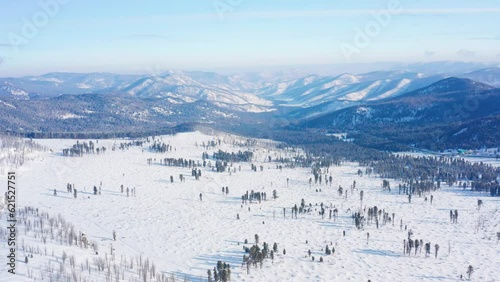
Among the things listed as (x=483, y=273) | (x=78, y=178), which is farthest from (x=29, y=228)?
(x=483, y=273)

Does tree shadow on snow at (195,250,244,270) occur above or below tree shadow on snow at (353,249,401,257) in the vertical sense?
below

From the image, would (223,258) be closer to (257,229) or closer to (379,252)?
(257,229)

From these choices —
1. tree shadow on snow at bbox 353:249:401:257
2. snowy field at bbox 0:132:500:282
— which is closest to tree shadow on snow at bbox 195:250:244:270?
snowy field at bbox 0:132:500:282

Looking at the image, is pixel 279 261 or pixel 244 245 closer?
pixel 279 261

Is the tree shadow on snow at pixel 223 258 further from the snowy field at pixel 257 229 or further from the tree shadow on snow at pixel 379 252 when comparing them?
the tree shadow on snow at pixel 379 252

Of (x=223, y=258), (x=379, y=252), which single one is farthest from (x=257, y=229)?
(x=379, y=252)

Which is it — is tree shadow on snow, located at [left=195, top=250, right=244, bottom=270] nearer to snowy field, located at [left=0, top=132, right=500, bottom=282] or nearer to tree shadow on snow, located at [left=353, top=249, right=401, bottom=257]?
snowy field, located at [left=0, top=132, right=500, bottom=282]

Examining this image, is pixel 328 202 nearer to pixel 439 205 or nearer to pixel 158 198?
pixel 439 205

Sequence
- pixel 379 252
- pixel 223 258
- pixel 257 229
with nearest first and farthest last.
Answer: pixel 223 258
pixel 379 252
pixel 257 229
